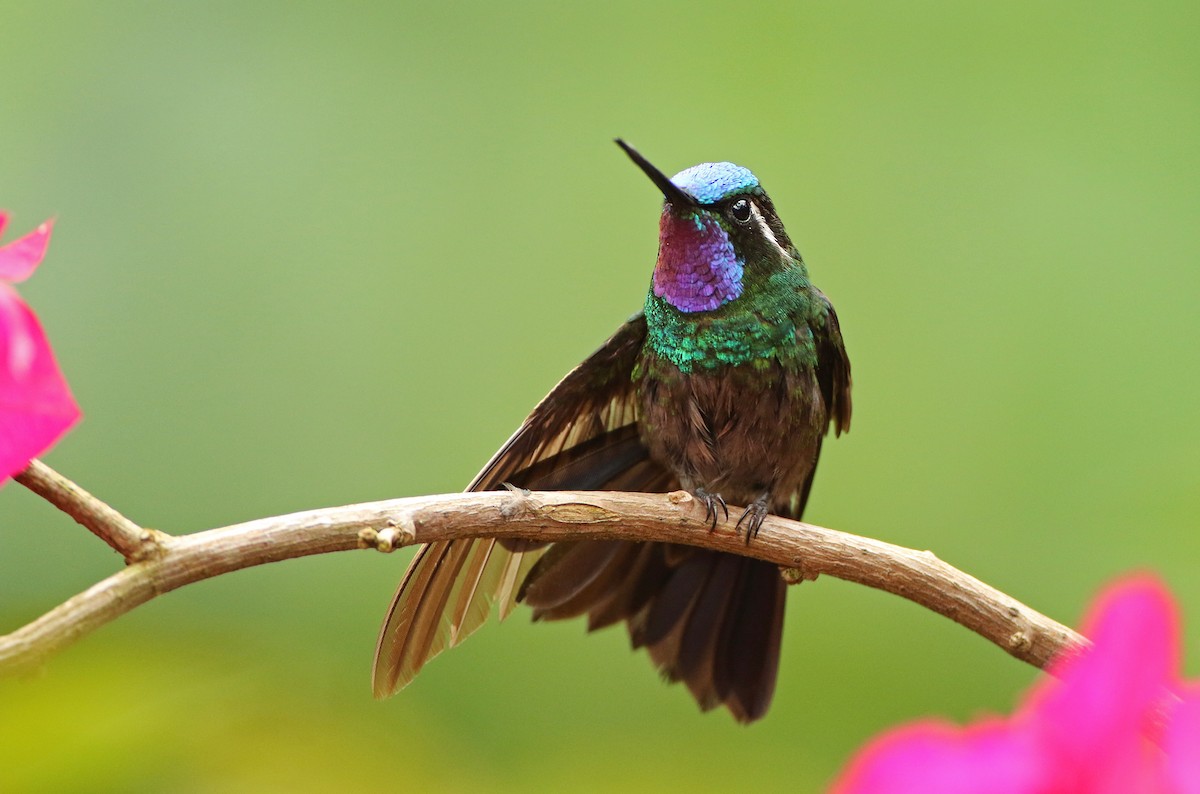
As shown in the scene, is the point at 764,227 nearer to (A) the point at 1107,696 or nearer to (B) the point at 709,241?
(B) the point at 709,241

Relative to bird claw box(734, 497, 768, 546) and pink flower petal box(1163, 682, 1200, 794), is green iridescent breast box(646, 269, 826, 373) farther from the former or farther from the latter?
pink flower petal box(1163, 682, 1200, 794)

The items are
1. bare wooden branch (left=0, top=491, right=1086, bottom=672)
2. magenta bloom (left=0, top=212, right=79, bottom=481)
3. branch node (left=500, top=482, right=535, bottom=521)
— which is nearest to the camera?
magenta bloom (left=0, top=212, right=79, bottom=481)

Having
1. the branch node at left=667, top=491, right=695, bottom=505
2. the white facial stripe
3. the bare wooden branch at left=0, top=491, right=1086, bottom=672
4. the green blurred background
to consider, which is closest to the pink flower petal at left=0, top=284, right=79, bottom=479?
the bare wooden branch at left=0, top=491, right=1086, bottom=672

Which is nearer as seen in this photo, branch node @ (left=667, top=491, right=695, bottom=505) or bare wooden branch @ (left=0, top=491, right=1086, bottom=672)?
bare wooden branch @ (left=0, top=491, right=1086, bottom=672)

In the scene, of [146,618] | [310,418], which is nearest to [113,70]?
[310,418]

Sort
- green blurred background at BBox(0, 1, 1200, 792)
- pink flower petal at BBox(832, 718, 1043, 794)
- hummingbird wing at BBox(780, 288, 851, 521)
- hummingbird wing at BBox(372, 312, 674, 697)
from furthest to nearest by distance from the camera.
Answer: green blurred background at BBox(0, 1, 1200, 792) → hummingbird wing at BBox(780, 288, 851, 521) → hummingbird wing at BBox(372, 312, 674, 697) → pink flower petal at BBox(832, 718, 1043, 794)

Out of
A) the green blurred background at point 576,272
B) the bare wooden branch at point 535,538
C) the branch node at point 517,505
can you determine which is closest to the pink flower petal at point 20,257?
the bare wooden branch at point 535,538

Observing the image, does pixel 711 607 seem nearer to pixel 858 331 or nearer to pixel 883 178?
pixel 858 331
